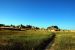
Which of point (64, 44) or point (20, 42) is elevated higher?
point (20, 42)

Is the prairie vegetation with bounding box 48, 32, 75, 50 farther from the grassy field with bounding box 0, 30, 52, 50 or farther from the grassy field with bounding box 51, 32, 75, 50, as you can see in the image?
the grassy field with bounding box 0, 30, 52, 50

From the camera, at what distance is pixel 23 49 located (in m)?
25.2

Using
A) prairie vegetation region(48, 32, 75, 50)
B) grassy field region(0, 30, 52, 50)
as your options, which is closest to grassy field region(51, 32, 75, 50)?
prairie vegetation region(48, 32, 75, 50)

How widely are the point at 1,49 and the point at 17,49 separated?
207cm

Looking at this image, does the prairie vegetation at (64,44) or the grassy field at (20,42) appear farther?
the prairie vegetation at (64,44)

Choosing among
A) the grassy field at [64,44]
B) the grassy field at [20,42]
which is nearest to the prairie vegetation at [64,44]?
the grassy field at [64,44]

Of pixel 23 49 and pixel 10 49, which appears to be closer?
pixel 10 49

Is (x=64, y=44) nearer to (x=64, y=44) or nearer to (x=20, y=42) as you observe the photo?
(x=64, y=44)

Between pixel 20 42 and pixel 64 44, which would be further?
pixel 64 44

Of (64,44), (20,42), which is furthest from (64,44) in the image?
(20,42)

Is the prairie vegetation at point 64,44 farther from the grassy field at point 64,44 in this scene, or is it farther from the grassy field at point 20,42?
the grassy field at point 20,42

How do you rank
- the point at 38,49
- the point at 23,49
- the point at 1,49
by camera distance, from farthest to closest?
the point at 38,49
the point at 23,49
the point at 1,49

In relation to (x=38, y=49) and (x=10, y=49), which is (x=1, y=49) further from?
(x=38, y=49)

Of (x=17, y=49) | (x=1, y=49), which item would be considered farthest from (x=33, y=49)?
(x=1, y=49)
